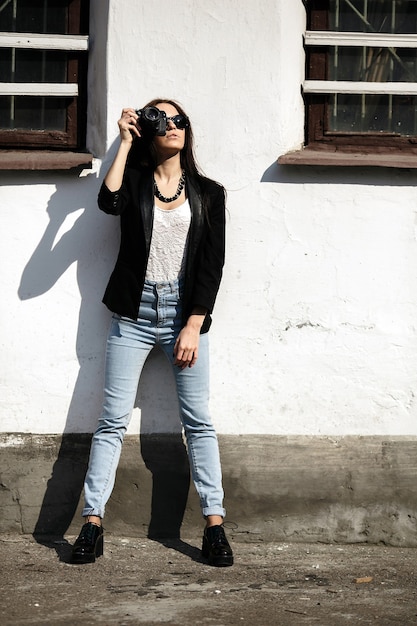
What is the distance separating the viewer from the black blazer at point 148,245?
4750 millimetres

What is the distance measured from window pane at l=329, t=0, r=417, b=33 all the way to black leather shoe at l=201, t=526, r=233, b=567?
2.67 m

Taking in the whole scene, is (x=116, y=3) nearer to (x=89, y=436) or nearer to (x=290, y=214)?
(x=290, y=214)

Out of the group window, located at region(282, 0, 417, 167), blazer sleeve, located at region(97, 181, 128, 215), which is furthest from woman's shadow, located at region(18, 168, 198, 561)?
window, located at region(282, 0, 417, 167)

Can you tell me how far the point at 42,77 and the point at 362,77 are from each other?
170cm

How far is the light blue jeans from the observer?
4781 millimetres

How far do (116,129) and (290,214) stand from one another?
98 centimetres

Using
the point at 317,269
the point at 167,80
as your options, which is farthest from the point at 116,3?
the point at 317,269

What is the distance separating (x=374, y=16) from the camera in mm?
5270

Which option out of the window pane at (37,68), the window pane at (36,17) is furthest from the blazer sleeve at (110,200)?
the window pane at (36,17)

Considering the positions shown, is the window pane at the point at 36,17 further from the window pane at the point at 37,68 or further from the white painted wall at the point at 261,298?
the white painted wall at the point at 261,298

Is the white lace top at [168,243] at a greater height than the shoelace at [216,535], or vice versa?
the white lace top at [168,243]

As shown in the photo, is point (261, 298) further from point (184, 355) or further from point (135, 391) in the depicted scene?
point (135, 391)

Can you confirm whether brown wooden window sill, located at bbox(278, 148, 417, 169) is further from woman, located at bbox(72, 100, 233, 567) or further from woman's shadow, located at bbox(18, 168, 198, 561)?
woman's shadow, located at bbox(18, 168, 198, 561)

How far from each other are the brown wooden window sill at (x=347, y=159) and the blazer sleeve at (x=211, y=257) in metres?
0.42
